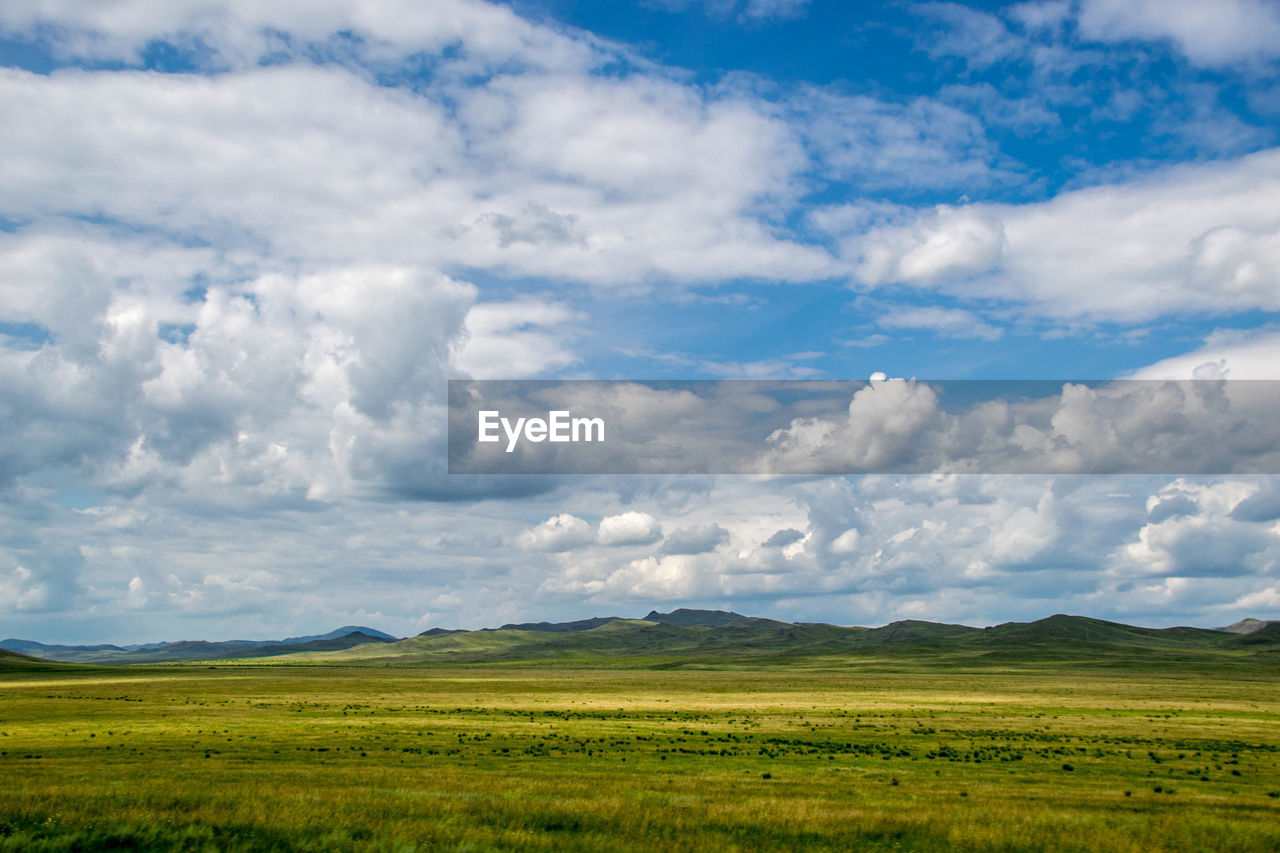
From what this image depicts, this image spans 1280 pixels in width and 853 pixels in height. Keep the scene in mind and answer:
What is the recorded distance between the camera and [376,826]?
22.0 metres

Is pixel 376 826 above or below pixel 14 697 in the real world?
above

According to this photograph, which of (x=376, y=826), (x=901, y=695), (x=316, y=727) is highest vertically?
(x=376, y=826)

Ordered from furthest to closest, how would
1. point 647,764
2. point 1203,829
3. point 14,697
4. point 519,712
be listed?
point 14,697
point 519,712
point 647,764
point 1203,829

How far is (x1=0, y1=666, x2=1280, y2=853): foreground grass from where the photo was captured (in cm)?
2198

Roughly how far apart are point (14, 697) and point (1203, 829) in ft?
383

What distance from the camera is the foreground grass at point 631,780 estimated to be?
22.0m

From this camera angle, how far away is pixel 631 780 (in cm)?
3259

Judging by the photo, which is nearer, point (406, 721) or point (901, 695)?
point (406, 721)

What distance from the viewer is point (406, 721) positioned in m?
62.0

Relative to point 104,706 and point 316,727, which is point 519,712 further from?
point 104,706

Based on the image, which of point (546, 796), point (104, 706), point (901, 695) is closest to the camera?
point (546, 796)

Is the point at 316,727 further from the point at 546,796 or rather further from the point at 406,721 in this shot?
the point at 546,796

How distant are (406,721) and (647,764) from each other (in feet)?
102

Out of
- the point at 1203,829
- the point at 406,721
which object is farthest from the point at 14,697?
the point at 1203,829
